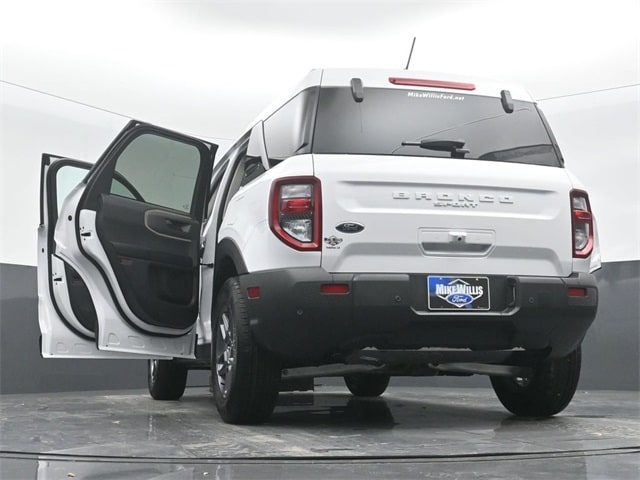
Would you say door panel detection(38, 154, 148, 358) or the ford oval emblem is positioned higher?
the ford oval emblem

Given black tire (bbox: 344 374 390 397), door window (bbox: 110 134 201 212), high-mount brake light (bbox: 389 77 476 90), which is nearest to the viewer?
high-mount brake light (bbox: 389 77 476 90)

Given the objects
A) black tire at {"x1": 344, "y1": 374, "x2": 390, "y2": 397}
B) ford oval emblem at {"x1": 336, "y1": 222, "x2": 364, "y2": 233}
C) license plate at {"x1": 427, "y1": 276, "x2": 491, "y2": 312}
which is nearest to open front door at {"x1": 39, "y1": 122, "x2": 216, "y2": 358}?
ford oval emblem at {"x1": 336, "y1": 222, "x2": 364, "y2": 233}

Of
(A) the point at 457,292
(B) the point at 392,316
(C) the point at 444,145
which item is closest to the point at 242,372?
(B) the point at 392,316

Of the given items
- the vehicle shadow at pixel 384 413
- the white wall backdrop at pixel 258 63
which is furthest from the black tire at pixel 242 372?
the white wall backdrop at pixel 258 63

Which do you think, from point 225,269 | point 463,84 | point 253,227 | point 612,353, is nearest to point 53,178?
point 225,269

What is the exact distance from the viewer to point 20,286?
9.15 meters

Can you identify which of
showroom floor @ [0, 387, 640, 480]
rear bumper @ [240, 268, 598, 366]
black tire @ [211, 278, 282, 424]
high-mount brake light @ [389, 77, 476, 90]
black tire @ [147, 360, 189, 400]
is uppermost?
high-mount brake light @ [389, 77, 476, 90]

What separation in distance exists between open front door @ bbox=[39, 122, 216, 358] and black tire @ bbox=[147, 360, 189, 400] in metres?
1.58

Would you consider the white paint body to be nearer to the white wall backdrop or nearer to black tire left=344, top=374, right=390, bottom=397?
black tire left=344, top=374, right=390, bottom=397

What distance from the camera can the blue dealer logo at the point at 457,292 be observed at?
15.5 feet

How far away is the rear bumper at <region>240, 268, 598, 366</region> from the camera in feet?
15.2

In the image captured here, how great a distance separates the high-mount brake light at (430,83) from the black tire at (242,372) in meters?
1.57

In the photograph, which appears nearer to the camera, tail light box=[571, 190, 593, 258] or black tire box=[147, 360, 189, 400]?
tail light box=[571, 190, 593, 258]

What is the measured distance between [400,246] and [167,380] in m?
3.99
